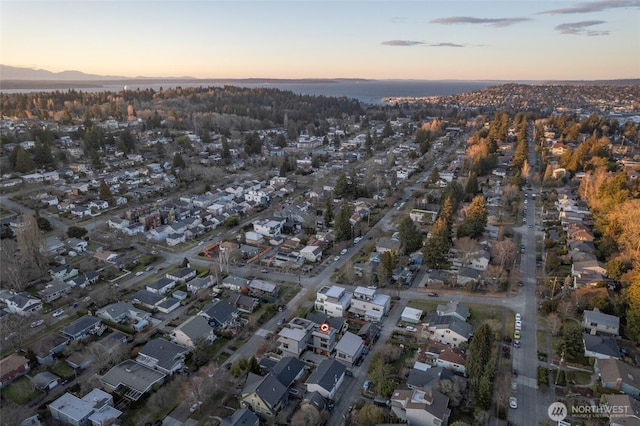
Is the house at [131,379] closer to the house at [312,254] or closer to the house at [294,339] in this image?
the house at [294,339]

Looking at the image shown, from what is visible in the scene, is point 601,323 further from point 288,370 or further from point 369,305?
point 288,370

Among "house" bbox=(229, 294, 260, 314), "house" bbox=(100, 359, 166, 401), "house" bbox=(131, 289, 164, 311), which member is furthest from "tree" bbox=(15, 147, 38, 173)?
"house" bbox=(100, 359, 166, 401)

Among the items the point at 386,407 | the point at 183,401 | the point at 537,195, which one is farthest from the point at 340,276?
the point at 537,195

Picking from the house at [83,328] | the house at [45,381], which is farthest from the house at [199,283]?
the house at [45,381]

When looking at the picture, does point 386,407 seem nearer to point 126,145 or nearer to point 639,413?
point 639,413

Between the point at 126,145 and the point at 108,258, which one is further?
the point at 126,145

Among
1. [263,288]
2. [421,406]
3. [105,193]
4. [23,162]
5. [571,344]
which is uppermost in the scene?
[23,162]

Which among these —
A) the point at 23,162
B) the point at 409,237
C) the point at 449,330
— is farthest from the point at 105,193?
the point at 449,330
